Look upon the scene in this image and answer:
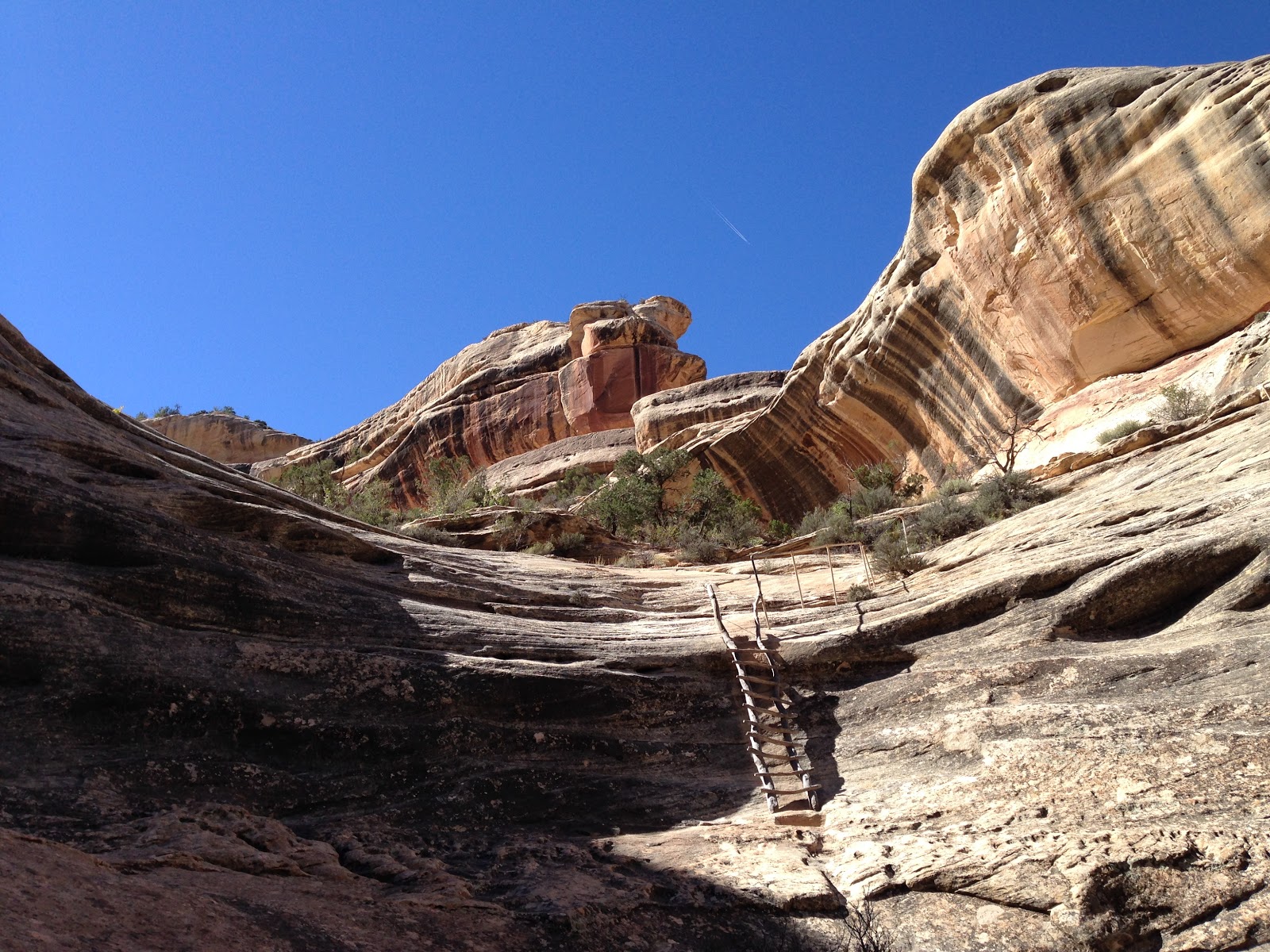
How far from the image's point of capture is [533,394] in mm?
46938

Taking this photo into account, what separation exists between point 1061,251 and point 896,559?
976 cm

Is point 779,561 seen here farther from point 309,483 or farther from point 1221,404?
point 309,483

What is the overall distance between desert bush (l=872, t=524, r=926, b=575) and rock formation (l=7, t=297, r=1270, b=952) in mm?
2049

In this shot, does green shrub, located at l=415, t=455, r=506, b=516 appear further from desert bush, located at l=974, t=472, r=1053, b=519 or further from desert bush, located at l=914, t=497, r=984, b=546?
desert bush, located at l=974, t=472, r=1053, b=519

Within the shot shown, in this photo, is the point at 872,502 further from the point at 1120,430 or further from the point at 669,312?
the point at 669,312

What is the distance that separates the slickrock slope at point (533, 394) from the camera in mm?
45344

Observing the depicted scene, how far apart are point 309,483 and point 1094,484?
90.6 ft

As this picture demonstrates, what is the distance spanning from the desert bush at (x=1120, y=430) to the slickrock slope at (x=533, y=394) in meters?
25.8

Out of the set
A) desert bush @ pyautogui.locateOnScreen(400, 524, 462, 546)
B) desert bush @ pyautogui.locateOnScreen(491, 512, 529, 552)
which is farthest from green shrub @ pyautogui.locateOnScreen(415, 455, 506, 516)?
desert bush @ pyautogui.locateOnScreen(400, 524, 462, 546)

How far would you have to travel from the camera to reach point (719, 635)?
1233 cm

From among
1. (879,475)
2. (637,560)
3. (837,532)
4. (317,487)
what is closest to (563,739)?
(837,532)

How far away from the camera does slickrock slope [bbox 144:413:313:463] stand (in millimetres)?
59875

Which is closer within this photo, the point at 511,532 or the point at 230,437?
the point at 511,532

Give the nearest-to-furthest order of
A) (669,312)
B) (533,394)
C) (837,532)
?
(837,532), (533,394), (669,312)
